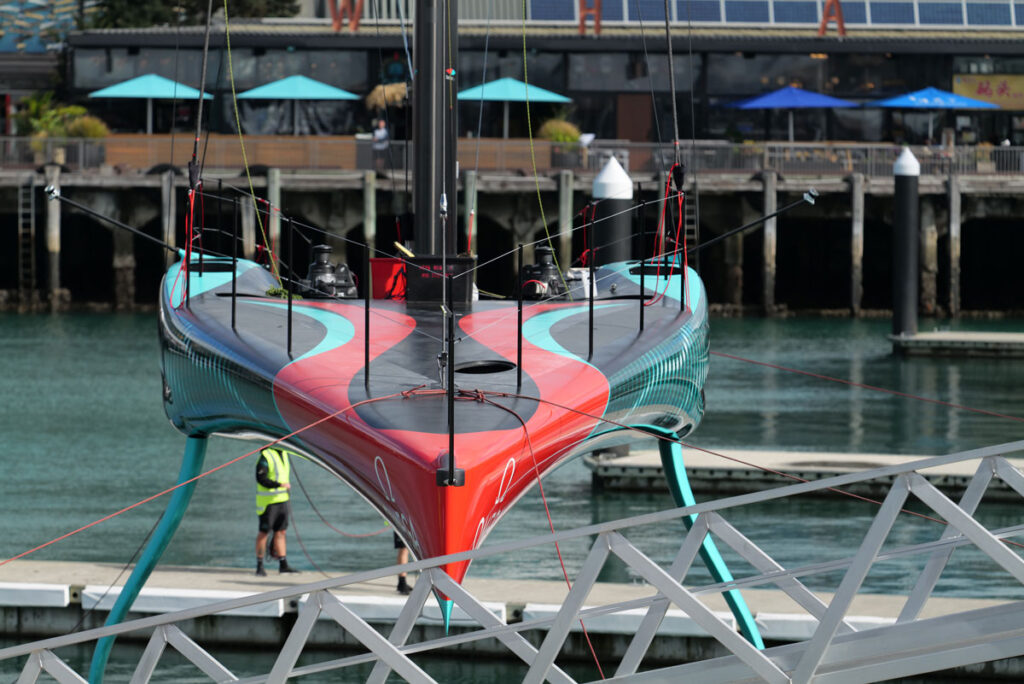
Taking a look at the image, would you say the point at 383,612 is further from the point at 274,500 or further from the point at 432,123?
the point at 432,123

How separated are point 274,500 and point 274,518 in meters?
0.18

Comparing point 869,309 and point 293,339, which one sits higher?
point 293,339

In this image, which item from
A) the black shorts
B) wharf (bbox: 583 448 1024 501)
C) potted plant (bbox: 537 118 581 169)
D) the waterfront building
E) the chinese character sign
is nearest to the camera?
the black shorts

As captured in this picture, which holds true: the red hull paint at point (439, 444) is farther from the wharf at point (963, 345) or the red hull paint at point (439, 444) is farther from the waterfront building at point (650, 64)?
the waterfront building at point (650, 64)

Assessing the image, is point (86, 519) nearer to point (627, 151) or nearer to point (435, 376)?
point (435, 376)

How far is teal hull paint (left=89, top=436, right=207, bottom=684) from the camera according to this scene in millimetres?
10367

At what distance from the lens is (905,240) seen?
3030 cm

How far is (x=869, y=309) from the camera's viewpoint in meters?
39.9

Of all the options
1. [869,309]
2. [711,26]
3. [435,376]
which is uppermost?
[711,26]

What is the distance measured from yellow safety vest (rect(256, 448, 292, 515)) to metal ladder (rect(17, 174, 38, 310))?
927 inches

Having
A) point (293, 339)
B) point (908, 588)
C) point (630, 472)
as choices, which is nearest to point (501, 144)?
point (630, 472)

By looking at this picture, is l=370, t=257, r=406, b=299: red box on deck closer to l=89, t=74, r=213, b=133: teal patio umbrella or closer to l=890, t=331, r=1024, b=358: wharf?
l=890, t=331, r=1024, b=358: wharf

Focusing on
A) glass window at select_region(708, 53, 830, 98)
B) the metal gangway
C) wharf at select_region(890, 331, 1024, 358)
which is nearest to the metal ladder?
glass window at select_region(708, 53, 830, 98)

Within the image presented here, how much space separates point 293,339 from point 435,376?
1.15 metres
